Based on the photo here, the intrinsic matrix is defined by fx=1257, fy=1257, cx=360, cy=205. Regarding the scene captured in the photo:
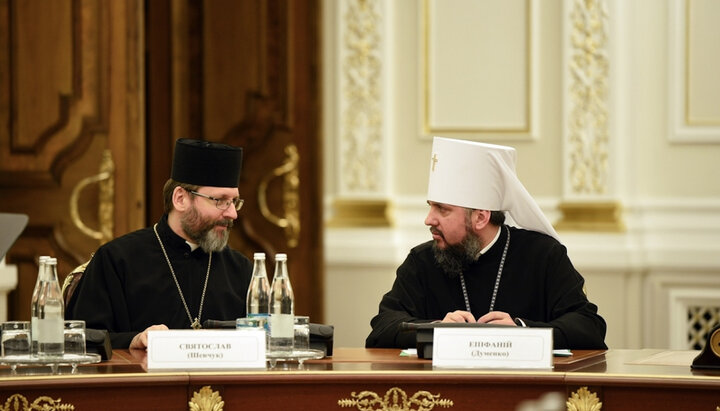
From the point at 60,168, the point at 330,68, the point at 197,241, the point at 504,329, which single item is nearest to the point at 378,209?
the point at 330,68

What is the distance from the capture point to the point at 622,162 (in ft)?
20.4

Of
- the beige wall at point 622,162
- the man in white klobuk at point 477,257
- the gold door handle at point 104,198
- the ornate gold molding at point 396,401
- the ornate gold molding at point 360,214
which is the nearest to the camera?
the ornate gold molding at point 396,401

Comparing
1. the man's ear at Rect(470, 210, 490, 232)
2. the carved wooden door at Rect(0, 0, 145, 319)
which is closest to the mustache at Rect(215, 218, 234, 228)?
the man's ear at Rect(470, 210, 490, 232)

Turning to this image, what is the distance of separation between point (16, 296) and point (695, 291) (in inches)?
125

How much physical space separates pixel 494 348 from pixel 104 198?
2590 mm

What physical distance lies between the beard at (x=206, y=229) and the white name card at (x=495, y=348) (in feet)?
3.46

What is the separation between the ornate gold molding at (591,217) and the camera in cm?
→ 613

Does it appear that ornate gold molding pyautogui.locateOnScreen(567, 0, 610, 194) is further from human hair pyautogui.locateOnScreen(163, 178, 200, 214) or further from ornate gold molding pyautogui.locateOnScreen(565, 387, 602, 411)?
ornate gold molding pyautogui.locateOnScreen(565, 387, 602, 411)

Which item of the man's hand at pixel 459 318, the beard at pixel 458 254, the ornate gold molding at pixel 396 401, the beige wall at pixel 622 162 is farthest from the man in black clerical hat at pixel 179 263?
the beige wall at pixel 622 162

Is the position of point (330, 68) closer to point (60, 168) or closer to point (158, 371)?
point (60, 168)

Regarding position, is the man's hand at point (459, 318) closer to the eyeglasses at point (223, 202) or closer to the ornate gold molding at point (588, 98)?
the eyeglasses at point (223, 202)

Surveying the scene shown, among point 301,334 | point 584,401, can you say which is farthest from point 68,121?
point 584,401

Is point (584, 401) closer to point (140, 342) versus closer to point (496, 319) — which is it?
point (496, 319)

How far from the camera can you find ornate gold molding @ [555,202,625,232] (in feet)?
20.1
